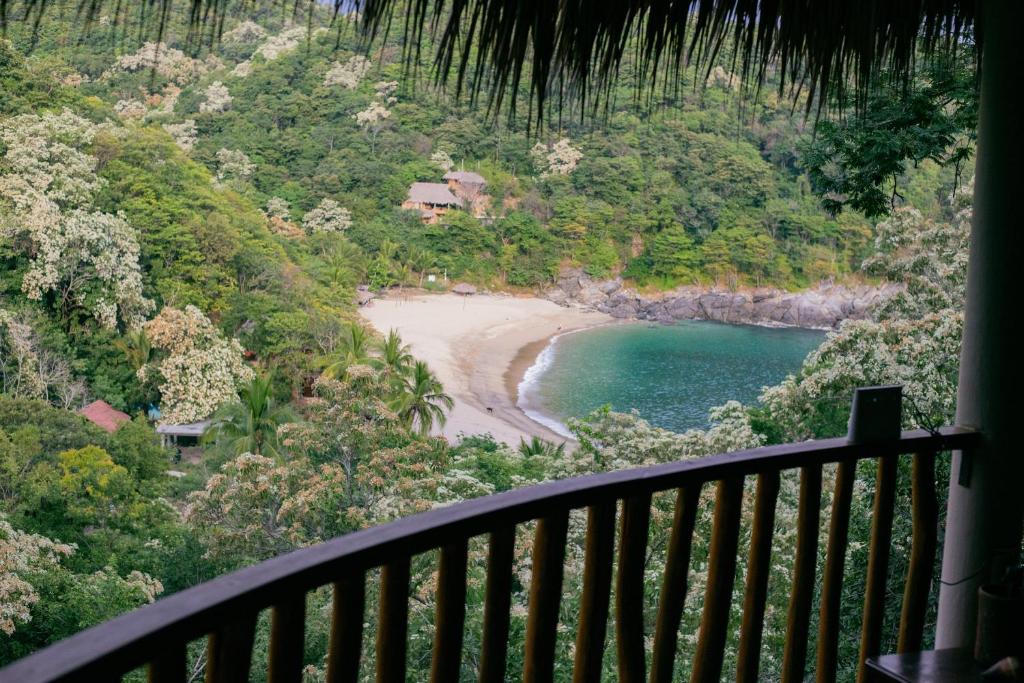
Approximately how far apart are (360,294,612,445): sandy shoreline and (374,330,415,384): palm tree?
0.95m

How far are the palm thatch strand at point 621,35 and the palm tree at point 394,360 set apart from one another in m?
17.2

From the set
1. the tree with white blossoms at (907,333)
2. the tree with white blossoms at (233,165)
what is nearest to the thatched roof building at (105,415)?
the tree with white blossoms at (907,333)

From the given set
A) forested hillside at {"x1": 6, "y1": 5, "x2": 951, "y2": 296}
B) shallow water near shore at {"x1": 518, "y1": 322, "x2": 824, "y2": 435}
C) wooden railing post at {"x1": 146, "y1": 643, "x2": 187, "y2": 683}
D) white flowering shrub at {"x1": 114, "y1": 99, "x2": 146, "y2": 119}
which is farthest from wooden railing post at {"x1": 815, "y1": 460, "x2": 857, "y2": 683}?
forested hillside at {"x1": 6, "y1": 5, "x2": 951, "y2": 296}

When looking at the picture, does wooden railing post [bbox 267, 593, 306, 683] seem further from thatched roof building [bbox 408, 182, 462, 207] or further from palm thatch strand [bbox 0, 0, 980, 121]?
thatched roof building [bbox 408, 182, 462, 207]

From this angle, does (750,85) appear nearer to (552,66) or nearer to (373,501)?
A: (552,66)

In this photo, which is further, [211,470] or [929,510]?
[211,470]

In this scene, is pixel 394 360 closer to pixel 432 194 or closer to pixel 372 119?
pixel 432 194

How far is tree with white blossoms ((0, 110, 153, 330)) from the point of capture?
18203mm

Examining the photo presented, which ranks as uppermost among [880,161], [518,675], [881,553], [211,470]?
[880,161]

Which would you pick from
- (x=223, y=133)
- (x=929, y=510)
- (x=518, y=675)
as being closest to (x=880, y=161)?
(x=929, y=510)

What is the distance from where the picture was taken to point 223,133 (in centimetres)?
2870

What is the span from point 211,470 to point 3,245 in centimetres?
711

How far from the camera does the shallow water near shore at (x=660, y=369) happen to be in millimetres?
21984

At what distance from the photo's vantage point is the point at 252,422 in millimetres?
16688
